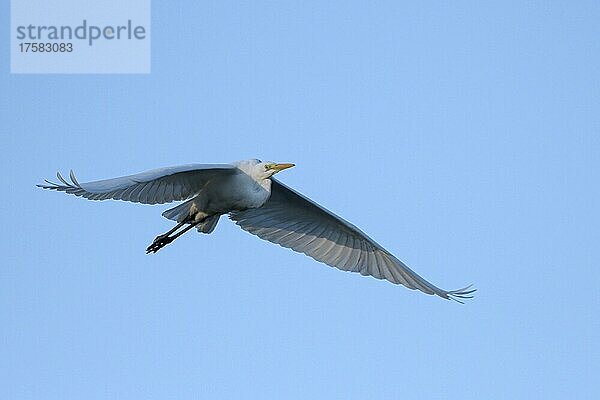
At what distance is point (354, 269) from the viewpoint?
2075 centimetres

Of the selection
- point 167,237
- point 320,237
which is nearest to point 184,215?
point 167,237

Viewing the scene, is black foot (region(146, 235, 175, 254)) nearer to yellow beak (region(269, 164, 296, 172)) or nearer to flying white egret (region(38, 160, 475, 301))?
flying white egret (region(38, 160, 475, 301))

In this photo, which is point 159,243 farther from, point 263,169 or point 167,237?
point 263,169

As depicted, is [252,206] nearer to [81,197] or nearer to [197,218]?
[197,218]

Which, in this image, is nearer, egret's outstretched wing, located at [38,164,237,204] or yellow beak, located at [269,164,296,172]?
egret's outstretched wing, located at [38,164,237,204]

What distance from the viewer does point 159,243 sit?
1878 centimetres

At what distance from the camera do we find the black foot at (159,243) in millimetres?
18766

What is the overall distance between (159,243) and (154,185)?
131 centimetres

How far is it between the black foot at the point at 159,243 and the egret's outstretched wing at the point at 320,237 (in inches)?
66.7

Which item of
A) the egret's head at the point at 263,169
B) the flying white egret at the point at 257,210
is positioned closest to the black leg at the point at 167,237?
the flying white egret at the point at 257,210

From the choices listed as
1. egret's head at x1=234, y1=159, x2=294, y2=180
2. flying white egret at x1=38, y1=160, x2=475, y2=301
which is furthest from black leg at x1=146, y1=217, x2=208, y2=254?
egret's head at x1=234, y1=159, x2=294, y2=180

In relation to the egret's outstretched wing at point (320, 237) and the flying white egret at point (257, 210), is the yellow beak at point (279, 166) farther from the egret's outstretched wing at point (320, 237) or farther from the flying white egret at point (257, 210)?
the egret's outstretched wing at point (320, 237)

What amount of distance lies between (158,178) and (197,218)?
6.61 ft

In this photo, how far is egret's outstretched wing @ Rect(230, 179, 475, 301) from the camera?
20.4 m
